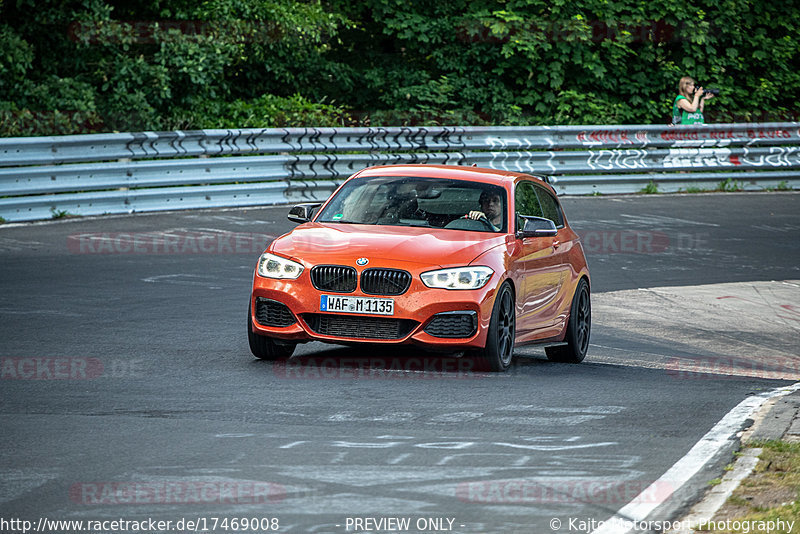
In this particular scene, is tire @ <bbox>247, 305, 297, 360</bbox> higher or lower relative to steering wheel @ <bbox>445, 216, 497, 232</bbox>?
lower

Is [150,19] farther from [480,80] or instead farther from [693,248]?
[693,248]

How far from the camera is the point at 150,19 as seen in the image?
26.8 meters

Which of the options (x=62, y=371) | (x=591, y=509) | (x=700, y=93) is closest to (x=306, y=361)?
(x=62, y=371)

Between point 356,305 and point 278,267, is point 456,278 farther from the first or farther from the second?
point 278,267

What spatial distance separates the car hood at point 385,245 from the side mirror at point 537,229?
0.91 ft

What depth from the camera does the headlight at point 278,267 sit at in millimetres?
9992

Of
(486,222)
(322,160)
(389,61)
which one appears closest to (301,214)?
(486,222)

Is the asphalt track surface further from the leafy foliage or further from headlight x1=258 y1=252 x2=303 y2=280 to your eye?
the leafy foliage

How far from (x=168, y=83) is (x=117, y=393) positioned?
18069 mm

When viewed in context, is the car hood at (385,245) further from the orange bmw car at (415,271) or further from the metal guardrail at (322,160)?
the metal guardrail at (322,160)

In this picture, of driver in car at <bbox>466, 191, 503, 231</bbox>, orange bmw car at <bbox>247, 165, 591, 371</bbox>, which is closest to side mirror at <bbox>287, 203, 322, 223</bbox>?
orange bmw car at <bbox>247, 165, 591, 371</bbox>

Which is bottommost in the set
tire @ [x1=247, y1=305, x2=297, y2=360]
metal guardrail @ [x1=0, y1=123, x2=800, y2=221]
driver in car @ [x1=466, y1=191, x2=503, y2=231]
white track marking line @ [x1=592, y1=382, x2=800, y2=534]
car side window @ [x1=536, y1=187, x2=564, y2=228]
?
metal guardrail @ [x1=0, y1=123, x2=800, y2=221]

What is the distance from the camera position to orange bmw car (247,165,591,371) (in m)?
9.79

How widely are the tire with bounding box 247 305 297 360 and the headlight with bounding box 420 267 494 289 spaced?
1210 mm
